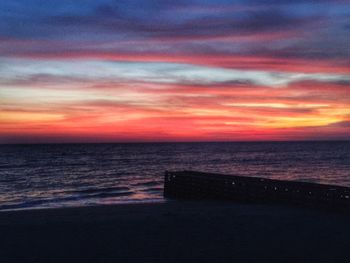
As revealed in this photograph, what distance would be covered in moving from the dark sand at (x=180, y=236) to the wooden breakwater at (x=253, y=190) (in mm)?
1084

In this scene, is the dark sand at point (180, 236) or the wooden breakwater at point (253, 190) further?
the wooden breakwater at point (253, 190)

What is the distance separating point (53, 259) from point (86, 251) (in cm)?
126

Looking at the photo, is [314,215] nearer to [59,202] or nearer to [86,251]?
[86,251]

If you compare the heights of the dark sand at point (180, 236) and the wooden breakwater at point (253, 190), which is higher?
the wooden breakwater at point (253, 190)

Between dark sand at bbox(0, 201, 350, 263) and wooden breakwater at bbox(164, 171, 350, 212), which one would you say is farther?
wooden breakwater at bbox(164, 171, 350, 212)

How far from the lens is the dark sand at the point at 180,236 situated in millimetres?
14273

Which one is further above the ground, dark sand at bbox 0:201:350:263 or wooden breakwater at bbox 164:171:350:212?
wooden breakwater at bbox 164:171:350:212

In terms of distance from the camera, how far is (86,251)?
15070 mm

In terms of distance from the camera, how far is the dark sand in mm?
14273

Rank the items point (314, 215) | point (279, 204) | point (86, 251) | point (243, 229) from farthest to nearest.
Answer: point (279, 204) < point (314, 215) < point (243, 229) < point (86, 251)

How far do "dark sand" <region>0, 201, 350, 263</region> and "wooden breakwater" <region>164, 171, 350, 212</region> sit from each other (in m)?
1.08

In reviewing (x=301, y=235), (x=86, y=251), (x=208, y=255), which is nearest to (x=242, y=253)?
(x=208, y=255)

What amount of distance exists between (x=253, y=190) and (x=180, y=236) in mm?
10997

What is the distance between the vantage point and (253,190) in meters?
27.1
